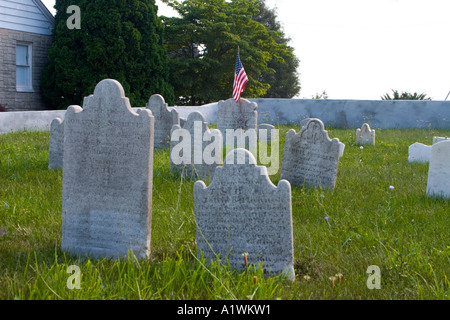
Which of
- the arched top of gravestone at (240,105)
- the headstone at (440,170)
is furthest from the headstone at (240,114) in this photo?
the headstone at (440,170)

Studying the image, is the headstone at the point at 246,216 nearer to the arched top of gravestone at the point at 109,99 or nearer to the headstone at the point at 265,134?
the arched top of gravestone at the point at 109,99

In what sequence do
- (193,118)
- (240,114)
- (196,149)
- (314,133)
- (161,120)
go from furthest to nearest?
(240,114) → (161,120) → (193,118) → (196,149) → (314,133)

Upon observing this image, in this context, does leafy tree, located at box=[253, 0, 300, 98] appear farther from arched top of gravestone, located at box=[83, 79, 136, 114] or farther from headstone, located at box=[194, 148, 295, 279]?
headstone, located at box=[194, 148, 295, 279]

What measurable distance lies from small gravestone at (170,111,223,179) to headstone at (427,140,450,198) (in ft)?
9.24

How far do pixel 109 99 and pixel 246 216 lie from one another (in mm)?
1511

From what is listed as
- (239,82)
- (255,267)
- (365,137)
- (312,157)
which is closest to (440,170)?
(312,157)

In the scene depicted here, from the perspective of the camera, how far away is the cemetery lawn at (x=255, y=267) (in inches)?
126

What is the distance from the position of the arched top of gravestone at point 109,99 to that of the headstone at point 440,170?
3887 mm

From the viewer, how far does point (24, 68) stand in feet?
56.7

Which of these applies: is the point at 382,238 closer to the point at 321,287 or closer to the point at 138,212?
the point at 321,287

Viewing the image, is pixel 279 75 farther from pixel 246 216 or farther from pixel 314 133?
pixel 246 216

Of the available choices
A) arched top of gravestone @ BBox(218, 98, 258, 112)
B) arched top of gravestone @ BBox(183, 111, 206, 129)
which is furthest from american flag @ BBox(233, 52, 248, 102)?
arched top of gravestone @ BBox(183, 111, 206, 129)

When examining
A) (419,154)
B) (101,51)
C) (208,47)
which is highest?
(208,47)
